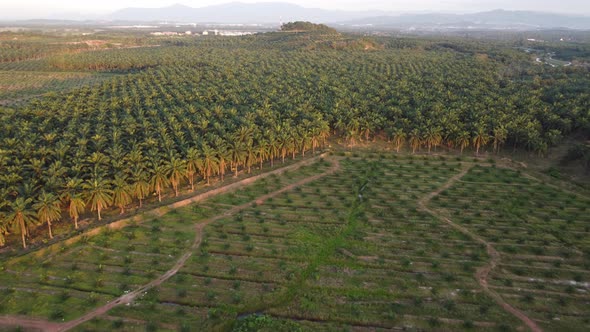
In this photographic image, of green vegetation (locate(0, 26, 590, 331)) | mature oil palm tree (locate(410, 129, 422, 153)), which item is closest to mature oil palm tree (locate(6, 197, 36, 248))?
green vegetation (locate(0, 26, 590, 331))

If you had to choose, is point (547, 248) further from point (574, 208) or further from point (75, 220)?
point (75, 220)

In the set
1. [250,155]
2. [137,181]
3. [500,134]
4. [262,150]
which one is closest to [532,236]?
[500,134]

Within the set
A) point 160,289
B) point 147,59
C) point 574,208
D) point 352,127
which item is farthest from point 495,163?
point 147,59

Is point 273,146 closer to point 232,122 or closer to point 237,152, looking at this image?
point 237,152

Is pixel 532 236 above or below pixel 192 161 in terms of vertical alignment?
below

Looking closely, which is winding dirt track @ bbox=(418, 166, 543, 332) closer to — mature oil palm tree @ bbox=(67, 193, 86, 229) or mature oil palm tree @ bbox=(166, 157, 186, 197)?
mature oil palm tree @ bbox=(166, 157, 186, 197)
